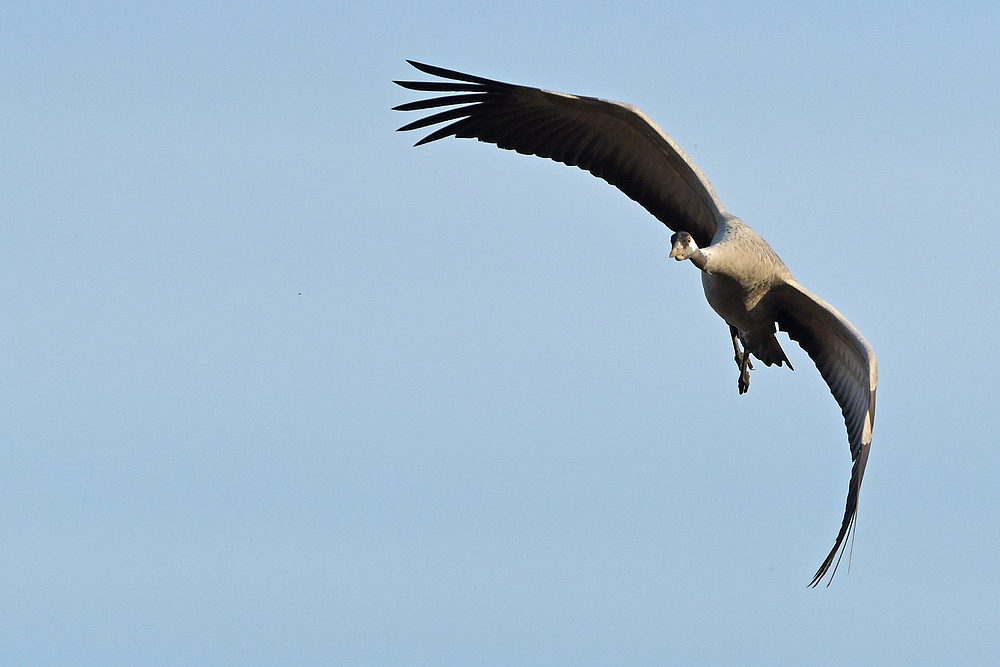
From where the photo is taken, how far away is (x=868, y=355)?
17.8 metres

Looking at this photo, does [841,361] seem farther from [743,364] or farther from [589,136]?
[589,136]

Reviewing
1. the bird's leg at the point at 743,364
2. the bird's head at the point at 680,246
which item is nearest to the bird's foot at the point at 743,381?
the bird's leg at the point at 743,364


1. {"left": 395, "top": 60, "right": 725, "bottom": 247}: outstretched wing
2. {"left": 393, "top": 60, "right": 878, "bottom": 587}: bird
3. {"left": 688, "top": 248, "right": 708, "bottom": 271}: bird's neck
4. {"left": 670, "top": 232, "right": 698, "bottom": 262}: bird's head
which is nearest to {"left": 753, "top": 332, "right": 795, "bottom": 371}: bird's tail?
{"left": 393, "top": 60, "right": 878, "bottom": 587}: bird

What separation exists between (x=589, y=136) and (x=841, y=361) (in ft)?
14.5

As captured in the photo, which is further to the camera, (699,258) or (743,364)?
(743,364)

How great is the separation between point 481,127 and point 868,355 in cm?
563

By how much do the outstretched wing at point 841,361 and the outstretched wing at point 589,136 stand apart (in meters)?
1.50

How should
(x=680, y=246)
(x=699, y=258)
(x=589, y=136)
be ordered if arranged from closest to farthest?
(x=680, y=246) → (x=699, y=258) → (x=589, y=136)

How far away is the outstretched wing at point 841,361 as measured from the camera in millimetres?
17734

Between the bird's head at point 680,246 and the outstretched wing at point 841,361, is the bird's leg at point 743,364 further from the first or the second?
the bird's head at point 680,246

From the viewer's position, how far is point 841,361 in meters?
19.3

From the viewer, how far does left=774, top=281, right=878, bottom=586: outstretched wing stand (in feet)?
58.2

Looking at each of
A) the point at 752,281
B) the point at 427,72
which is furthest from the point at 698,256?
the point at 427,72

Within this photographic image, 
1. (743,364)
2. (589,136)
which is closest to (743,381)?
(743,364)
